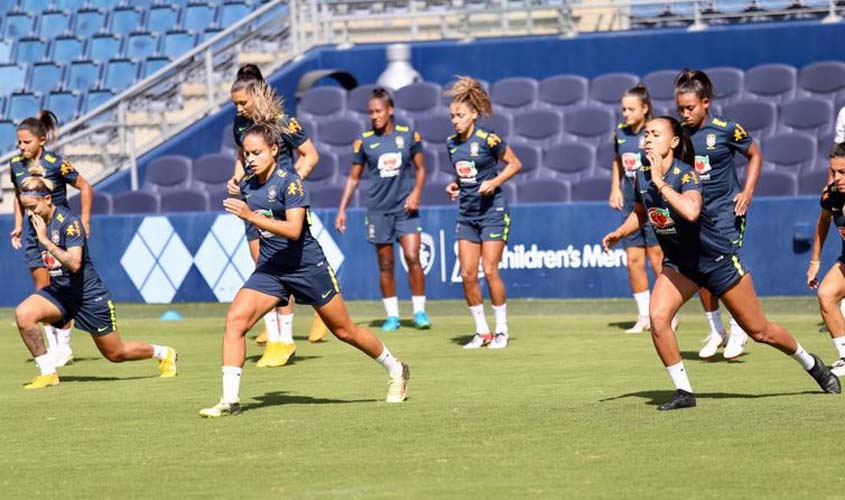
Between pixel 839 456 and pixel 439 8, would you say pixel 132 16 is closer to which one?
pixel 439 8

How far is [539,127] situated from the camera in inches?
855

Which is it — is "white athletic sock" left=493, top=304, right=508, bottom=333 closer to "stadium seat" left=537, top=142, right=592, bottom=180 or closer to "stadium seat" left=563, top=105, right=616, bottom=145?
"stadium seat" left=537, top=142, right=592, bottom=180

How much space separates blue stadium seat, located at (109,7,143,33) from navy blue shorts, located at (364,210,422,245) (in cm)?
1237

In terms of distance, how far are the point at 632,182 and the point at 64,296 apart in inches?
218

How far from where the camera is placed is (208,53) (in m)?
23.4

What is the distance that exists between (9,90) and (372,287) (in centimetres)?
1103

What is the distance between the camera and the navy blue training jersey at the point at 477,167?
14758mm

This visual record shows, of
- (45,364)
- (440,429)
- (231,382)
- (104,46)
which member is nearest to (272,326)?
(45,364)

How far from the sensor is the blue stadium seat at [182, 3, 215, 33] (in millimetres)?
26781

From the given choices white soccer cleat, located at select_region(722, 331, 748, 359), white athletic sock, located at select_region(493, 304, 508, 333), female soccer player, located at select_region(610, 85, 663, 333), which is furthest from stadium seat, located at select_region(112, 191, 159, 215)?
white soccer cleat, located at select_region(722, 331, 748, 359)

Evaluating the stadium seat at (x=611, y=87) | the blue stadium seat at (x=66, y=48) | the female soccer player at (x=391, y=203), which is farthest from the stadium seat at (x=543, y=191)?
the blue stadium seat at (x=66, y=48)

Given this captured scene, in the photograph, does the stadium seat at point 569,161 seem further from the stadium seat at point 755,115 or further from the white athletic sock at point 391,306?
the white athletic sock at point 391,306

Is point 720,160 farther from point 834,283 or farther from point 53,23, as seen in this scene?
Result: point 53,23

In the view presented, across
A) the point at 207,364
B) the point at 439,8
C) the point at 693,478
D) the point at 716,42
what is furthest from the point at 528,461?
the point at 439,8
